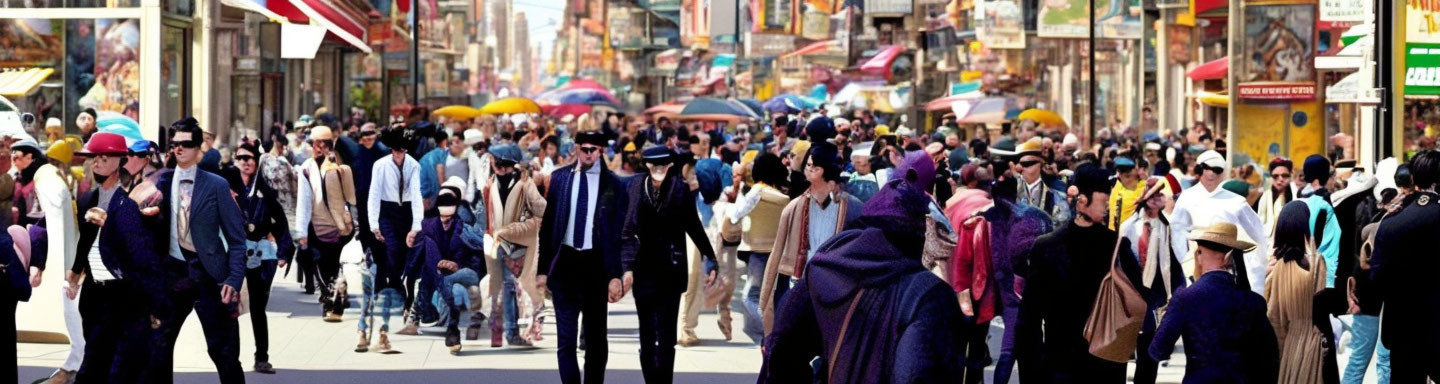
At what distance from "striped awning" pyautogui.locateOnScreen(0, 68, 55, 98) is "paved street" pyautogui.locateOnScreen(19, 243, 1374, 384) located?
41.3 ft

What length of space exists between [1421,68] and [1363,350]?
20.6 ft

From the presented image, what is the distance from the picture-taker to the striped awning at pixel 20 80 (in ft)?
90.7

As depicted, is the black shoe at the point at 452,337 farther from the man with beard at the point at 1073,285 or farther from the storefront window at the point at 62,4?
the storefront window at the point at 62,4

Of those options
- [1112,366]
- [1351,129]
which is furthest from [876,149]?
[1351,129]

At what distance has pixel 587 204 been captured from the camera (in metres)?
10.9

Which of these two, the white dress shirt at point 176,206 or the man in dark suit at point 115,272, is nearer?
the man in dark suit at point 115,272

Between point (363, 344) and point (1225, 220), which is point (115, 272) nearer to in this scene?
point (363, 344)

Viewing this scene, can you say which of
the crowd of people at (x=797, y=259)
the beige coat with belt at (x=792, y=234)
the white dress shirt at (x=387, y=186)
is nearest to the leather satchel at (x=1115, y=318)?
the crowd of people at (x=797, y=259)

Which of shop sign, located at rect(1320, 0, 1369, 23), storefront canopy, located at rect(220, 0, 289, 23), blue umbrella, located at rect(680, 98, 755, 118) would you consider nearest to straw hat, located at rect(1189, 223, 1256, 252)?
shop sign, located at rect(1320, 0, 1369, 23)

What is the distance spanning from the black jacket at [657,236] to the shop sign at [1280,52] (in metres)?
20.6

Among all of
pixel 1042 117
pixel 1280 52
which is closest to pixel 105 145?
pixel 1280 52

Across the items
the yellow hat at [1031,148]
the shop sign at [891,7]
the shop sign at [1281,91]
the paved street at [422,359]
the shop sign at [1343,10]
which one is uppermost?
the shop sign at [891,7]

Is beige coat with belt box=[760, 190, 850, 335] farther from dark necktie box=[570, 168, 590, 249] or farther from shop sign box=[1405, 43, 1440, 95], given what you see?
shop sign box=[1405, 43, 1440, 95]

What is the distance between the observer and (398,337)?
14969 mm
